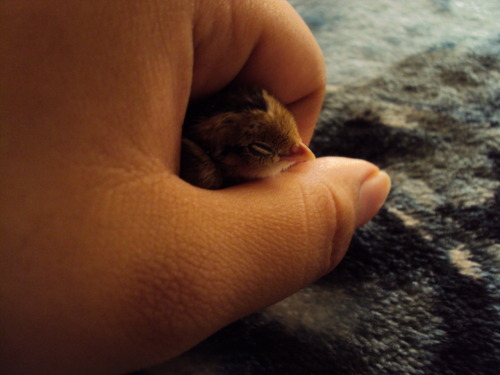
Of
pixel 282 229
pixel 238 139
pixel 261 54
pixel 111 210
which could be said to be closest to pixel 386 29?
pixel 261 54

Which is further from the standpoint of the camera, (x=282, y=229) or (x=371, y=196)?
(x=371, y=196)

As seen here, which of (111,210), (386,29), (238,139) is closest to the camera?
(111,210)

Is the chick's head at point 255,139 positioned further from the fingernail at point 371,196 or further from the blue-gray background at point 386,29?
the blue-gray background at point 386,29

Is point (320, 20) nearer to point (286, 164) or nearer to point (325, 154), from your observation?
point (325, 154)

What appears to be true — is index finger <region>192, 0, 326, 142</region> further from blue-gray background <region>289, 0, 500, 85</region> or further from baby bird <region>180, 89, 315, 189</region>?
blue-gray background <region>289, 0, 500, 85</region>

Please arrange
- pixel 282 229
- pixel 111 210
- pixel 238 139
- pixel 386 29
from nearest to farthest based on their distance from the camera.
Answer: pixel 111 210
pixel 282 229
pixel 238 139
pixel 386 29

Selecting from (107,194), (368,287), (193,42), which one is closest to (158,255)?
(107,194)

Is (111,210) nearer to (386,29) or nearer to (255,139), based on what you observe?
(255,139)

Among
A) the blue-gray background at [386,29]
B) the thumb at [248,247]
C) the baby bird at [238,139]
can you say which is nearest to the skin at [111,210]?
the thumb at [248,247]
